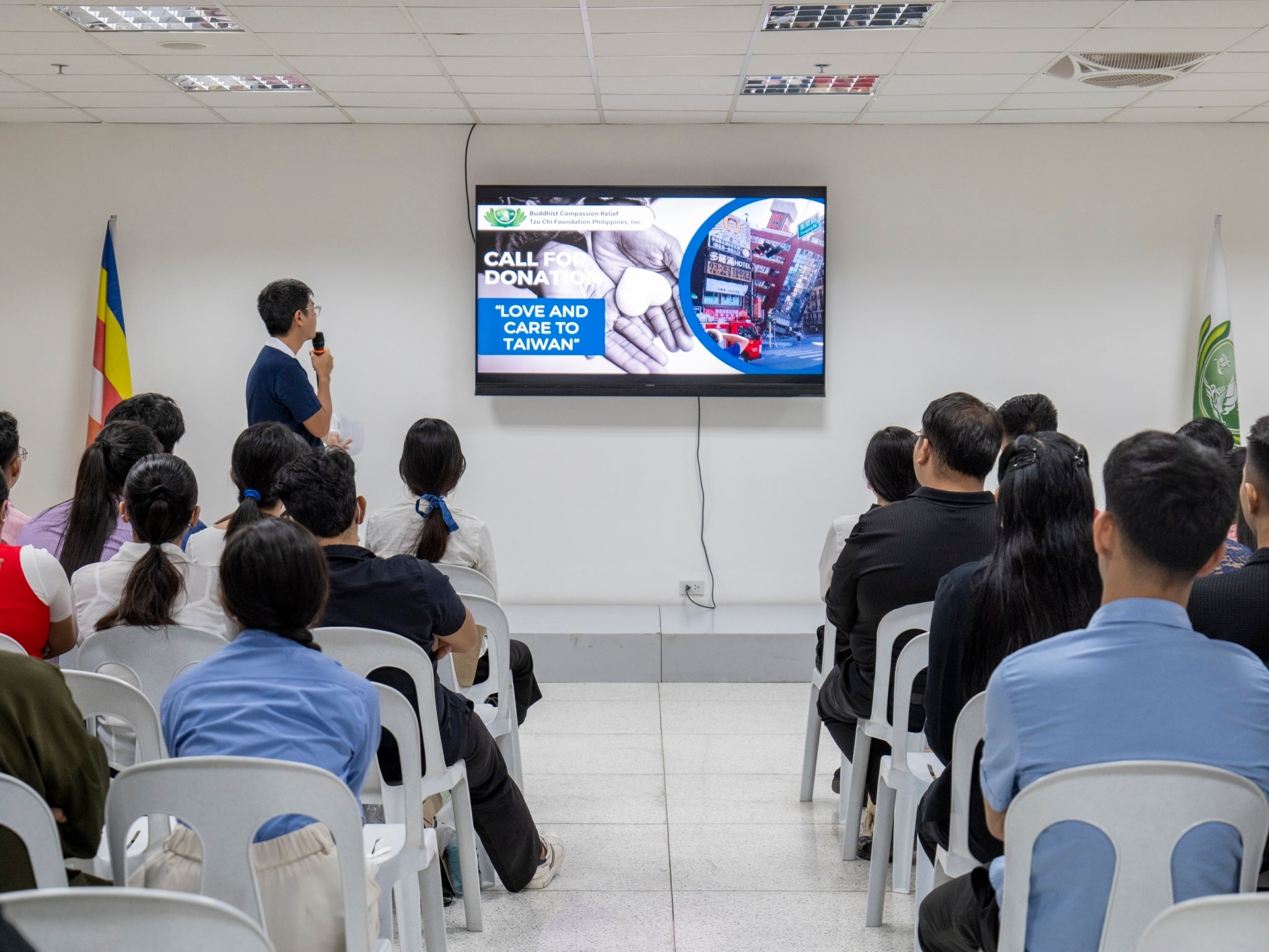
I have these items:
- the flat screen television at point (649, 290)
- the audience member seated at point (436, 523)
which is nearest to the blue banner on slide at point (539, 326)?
the flat screen television at point (649, 290)

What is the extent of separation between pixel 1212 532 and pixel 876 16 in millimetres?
3049

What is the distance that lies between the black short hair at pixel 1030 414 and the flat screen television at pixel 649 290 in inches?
61.3

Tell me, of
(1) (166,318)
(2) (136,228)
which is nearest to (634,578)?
(1) (166,318)

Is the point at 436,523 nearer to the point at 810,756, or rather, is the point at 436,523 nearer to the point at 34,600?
the point at 34,600

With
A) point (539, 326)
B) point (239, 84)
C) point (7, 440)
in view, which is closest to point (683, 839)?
point (7, 440)

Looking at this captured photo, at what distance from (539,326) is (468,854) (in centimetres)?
325

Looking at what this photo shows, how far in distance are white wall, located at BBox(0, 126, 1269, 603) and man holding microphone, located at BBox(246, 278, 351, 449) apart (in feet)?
4.61

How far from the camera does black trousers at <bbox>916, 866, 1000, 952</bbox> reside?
1569mm

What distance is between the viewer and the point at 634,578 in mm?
5520

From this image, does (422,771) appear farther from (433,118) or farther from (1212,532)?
(433,118)

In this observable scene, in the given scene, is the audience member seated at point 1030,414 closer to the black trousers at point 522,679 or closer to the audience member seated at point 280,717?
the black trousers at point 522,679

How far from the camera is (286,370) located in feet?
12.7

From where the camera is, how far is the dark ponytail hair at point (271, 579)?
5.12 ft

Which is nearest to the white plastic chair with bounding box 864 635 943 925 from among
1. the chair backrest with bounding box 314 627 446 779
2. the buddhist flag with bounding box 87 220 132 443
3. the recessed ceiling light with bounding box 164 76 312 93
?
the chair backrest with bounding box 314 627 446 779
